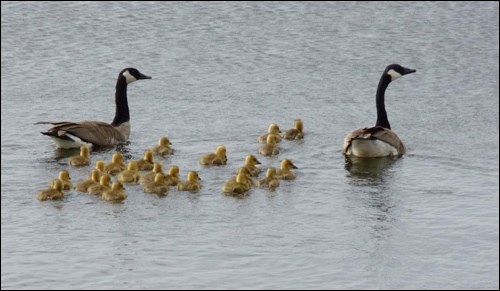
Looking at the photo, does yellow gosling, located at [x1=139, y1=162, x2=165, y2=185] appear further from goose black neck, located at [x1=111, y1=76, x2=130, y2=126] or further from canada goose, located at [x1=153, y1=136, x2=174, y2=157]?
goose black neck, located at [x1=111, y1=76, x2=130, y2=126]

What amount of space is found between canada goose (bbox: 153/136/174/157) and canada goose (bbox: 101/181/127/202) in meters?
2.12

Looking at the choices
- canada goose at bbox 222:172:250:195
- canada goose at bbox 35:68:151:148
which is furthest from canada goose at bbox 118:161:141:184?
canada goose at bbox 35:68:151:148

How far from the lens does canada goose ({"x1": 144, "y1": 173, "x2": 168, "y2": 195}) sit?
48.4ft

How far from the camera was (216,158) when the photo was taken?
52.4ft

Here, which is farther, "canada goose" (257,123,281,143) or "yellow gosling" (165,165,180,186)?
"canada goose" (257,123,281,143)

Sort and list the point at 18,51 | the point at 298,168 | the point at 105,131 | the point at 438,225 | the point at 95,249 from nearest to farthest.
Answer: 1. the point at 95,249
2. the point at 438,225
3. the point at 298,168
4. the point at 105,131
5. the point at 18,51

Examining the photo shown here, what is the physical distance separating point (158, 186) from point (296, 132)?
3.42 meters

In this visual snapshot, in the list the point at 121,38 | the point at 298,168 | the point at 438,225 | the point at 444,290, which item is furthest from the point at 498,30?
the point at 444,290

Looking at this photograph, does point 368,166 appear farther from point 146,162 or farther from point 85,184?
point 85,184

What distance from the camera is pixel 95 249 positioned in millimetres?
12766

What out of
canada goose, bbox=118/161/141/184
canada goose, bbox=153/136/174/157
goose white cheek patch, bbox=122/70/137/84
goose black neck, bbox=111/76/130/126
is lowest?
canada goose, bbox=118/161/141/184

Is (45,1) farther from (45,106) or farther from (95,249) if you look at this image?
(95,249)

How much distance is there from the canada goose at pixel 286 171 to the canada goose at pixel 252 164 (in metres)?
0.32

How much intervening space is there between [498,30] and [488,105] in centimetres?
428
